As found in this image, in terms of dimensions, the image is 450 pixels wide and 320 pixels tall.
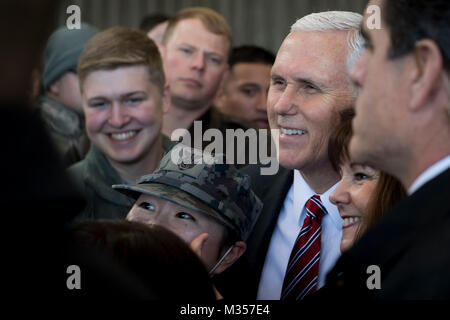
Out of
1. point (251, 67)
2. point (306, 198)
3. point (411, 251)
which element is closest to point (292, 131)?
point (306, 198)

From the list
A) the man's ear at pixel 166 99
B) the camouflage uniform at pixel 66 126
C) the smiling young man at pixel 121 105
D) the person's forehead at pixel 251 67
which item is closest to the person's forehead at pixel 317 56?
the smiling young man at pixel 121 105

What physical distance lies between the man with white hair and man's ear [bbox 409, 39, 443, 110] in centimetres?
115

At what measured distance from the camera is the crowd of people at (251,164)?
4.24ft

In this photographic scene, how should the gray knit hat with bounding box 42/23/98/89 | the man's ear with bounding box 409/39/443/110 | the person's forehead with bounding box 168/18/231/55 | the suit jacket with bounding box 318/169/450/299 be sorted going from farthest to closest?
the person's forehead with bounding box 168/18/231/55
the gray knit hat with bounding box 42/23/98/89
the man's ear with bounding box 409/39/443/110
the suit jacket with bounding box 318/169/450/299

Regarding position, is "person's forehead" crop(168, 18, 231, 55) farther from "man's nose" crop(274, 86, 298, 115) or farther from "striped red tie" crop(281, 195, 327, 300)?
"striped red tie" crop(281, 195, 327, 300)

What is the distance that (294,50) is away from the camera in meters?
2.77

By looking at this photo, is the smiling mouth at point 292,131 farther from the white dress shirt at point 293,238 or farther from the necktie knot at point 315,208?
the necktie knot at point 315,208

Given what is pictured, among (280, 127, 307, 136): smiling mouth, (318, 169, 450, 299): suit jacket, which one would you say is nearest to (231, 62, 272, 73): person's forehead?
(280, 127, 307, 136): smiling mouth

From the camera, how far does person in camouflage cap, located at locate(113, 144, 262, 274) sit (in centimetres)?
242

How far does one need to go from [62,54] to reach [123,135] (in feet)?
3.53

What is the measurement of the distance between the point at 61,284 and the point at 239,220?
144 cm

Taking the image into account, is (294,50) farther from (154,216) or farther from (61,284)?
(61,284)

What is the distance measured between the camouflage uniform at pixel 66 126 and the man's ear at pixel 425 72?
2562mm
